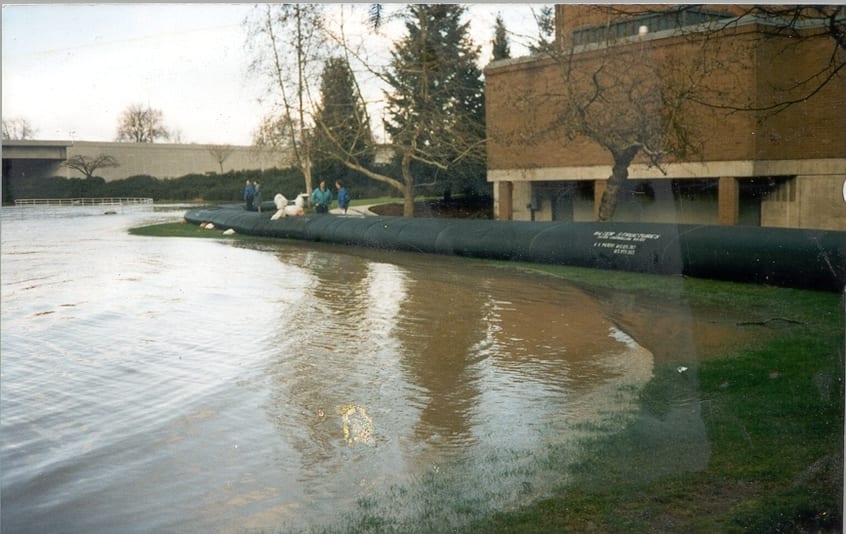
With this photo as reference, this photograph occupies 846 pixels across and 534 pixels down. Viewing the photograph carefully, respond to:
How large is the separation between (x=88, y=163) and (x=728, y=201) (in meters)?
5.52

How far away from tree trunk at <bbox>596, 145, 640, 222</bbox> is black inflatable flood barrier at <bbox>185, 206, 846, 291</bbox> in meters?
0.23

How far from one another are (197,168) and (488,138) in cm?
267

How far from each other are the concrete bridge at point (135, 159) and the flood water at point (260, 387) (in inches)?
11.7

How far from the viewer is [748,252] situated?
301 inches

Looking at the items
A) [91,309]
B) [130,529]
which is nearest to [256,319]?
[91,309]

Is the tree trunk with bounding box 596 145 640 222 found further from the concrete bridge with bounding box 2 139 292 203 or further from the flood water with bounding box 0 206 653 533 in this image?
the concrete bridge with bounding box 2 139 292 203

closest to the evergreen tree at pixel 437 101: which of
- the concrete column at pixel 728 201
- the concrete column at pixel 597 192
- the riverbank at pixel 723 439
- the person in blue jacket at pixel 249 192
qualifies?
the person in blue jacket at pixel 249 192

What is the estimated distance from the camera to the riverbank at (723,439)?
4121 mm

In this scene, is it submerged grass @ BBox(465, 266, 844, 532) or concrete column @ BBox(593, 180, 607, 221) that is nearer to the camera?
submerged grass @ BBox(465, 266, 844, 532)

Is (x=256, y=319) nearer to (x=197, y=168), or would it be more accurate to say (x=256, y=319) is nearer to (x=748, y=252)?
(x=197, y=168)

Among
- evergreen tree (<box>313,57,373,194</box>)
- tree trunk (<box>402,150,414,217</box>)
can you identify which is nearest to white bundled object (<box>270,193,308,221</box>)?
evergreen tree (<box>313,57,373,194</box>)

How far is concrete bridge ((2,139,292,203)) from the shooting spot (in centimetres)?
548

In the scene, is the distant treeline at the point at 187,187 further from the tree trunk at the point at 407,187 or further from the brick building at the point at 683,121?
the brick building at the point at 683,121

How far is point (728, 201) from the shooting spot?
710 cm
